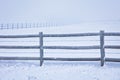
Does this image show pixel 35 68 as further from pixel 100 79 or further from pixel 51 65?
pixel 100 79

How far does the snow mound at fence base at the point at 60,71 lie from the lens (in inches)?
356

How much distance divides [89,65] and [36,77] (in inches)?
113

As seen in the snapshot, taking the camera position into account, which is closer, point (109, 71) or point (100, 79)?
point (100, 79)

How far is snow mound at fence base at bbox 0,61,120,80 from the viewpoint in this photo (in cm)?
904

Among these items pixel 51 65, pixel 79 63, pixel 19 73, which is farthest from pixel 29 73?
pixel 79 63

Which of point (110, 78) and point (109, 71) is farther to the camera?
point (109, 71)

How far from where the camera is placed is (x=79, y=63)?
36.8 ft

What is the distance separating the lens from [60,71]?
9.93 m

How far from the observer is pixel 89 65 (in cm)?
1068

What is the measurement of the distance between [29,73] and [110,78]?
3.48 m

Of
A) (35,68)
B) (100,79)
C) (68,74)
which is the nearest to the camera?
(100,79)

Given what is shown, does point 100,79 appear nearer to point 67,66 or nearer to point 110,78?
point 110,78

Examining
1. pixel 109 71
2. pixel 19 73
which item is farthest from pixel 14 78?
pixel 109 71

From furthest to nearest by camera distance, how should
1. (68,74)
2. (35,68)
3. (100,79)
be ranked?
1. (35,68)
2. (68,74)
3. (100,79)
